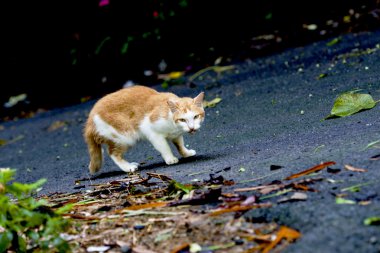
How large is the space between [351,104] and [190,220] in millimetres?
2499

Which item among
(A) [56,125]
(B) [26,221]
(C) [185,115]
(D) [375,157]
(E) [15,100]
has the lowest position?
(A) [56,125]

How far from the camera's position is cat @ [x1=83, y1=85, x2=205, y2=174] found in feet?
15.6

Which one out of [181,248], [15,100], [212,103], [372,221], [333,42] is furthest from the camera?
[15,100]

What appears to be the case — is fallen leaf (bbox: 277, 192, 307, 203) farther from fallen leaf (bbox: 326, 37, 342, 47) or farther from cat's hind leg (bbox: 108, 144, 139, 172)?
fallen leaf (bbox: 326, 37, 342, 47)

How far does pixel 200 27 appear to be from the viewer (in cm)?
1001

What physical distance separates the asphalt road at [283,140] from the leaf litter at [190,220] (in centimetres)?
8

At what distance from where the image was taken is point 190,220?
2732 mm

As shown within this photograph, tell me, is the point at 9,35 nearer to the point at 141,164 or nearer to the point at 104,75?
the point at 104,75

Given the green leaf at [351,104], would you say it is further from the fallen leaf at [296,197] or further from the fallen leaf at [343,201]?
the fallen leaf at [343,201]

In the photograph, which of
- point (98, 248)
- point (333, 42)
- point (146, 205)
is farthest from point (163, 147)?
point (333, 42)

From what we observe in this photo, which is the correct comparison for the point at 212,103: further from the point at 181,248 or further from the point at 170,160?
the point at 181,248

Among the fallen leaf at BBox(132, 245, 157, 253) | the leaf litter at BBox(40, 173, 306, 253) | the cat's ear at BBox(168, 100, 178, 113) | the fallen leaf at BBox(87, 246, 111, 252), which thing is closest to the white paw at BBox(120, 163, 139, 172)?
the cat's ear at BBox(168, 100, 178, 113)

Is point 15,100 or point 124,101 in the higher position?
point 124,101

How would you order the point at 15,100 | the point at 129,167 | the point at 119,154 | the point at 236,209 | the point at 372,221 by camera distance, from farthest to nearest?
the point at 15,100
the point at 119,154
the point at 129,167
the point at 236,209
the point at 372,221
